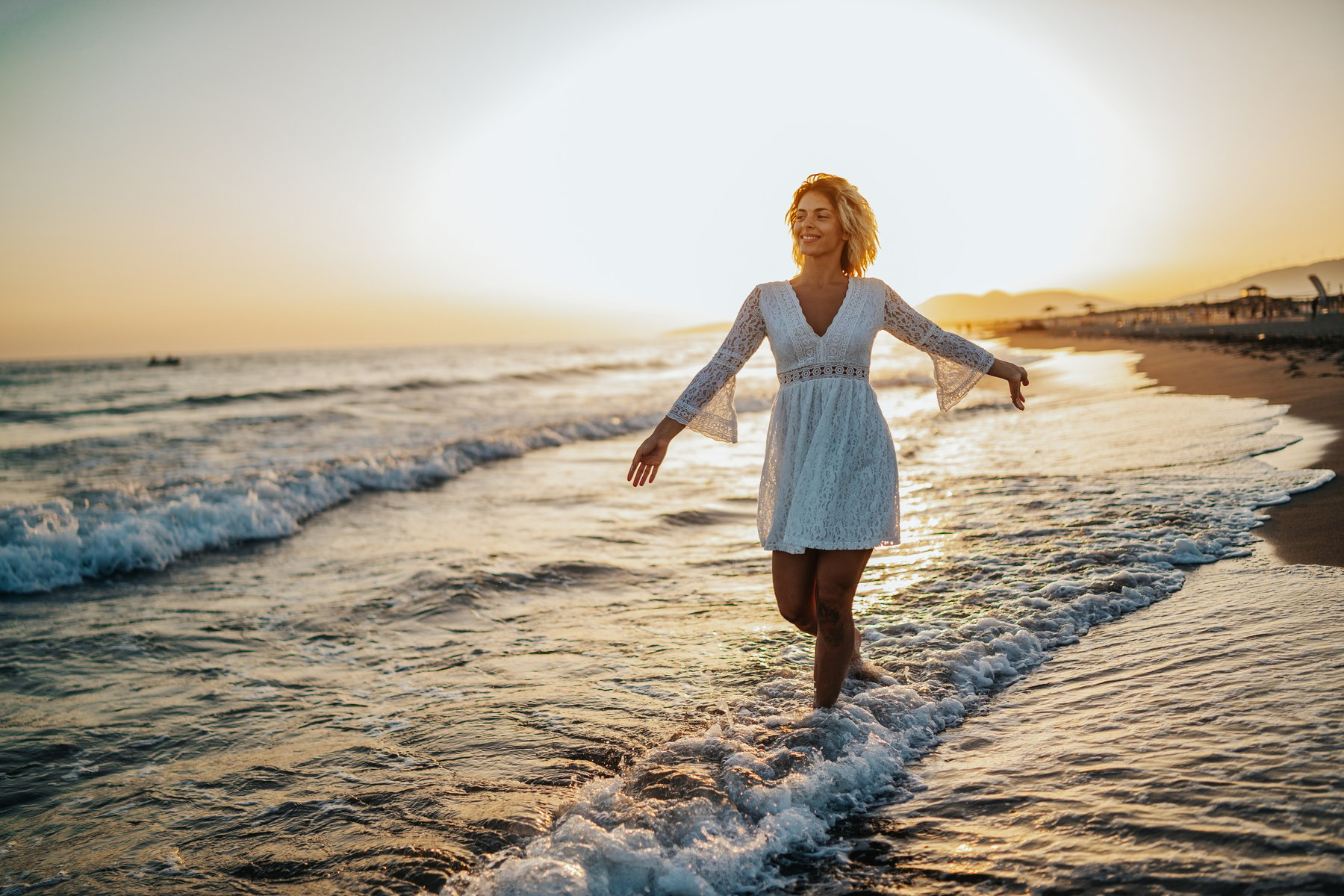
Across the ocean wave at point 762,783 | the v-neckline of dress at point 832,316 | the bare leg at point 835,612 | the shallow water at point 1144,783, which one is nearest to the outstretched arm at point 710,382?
the v-neckline of dress at point 832,316

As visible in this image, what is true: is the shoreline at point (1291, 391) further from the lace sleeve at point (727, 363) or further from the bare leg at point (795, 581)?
the lace sleeve at point (727, 363)

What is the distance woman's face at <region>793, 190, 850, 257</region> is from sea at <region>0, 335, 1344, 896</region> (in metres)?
2.18

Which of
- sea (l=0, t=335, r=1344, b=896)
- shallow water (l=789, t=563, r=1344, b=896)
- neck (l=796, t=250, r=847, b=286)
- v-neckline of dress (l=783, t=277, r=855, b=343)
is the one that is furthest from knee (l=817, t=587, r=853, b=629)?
neck (l=796, t=250, r=847, b=286)

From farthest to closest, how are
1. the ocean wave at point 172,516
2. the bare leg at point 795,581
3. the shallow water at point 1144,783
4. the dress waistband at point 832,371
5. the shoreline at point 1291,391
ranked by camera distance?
the ocean wave at point 172,516, the shoreline at point 1291,391, the bare leg at point 795,581, the dress waistband at point 832,371, the shallow water at point 1144,783

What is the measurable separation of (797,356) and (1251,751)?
2.27 metres

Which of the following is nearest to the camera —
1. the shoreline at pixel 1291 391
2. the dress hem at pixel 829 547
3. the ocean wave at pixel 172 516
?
the dress hem at pixel 829 547

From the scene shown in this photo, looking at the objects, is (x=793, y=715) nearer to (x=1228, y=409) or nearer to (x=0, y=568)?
(x=0, y=568)

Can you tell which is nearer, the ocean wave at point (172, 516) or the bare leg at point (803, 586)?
the bare leg at point (803, 586)

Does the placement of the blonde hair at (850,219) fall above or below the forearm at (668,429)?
above

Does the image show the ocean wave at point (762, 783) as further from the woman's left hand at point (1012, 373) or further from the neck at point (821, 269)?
the neck at point (821, 269)

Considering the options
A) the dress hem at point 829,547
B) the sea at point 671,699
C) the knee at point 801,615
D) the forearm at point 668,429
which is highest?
the forearm at point 668,429

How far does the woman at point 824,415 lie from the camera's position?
3.52 metres

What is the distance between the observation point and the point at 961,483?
33.2 ft

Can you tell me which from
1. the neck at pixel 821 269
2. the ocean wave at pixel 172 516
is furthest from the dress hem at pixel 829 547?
the ocean wave at pixel 172 516
